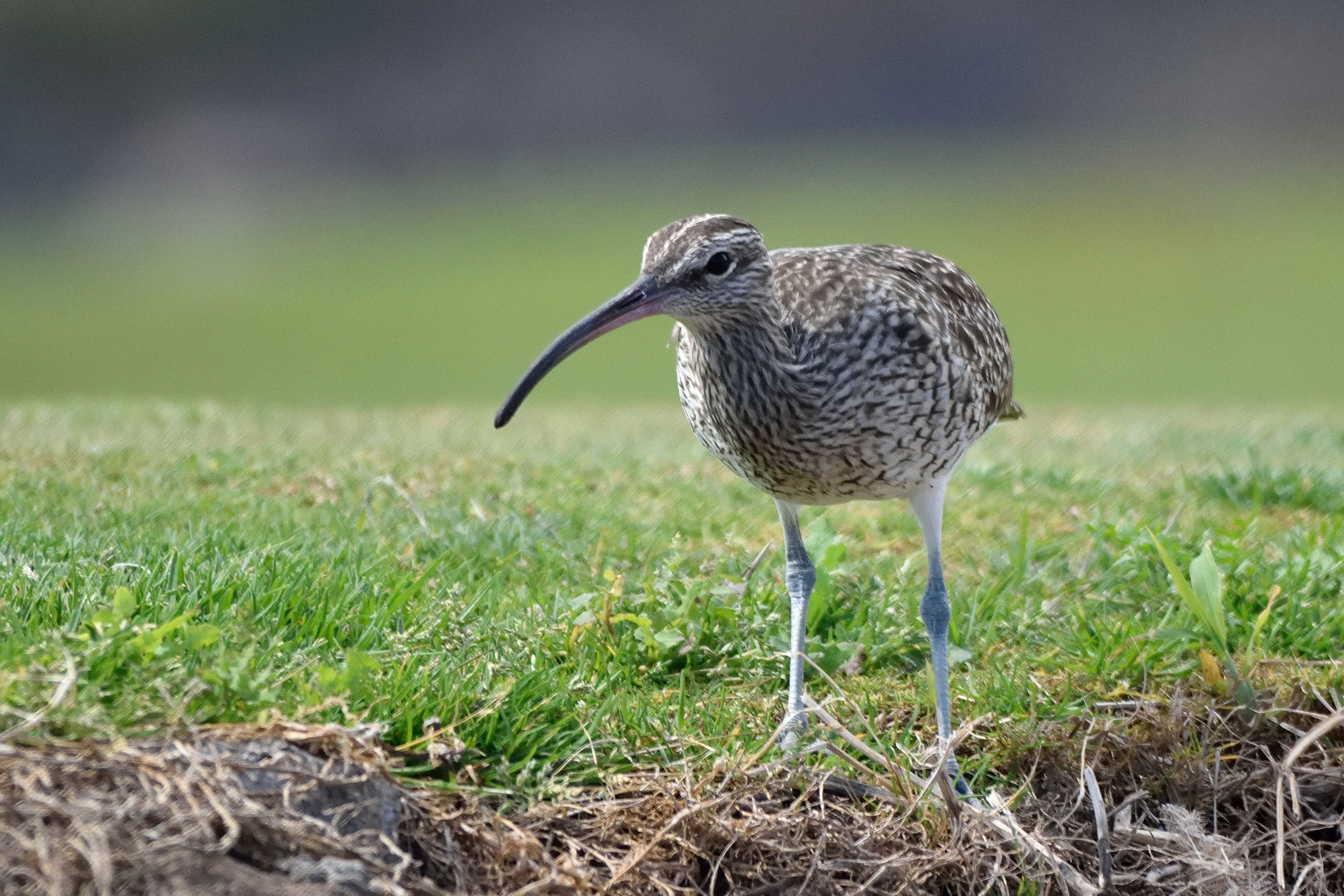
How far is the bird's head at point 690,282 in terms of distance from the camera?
461 centimetres

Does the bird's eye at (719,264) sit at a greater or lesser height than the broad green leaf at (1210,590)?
greater

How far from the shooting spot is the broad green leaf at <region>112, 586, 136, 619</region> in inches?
156

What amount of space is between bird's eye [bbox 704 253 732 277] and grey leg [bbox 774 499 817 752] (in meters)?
0.89

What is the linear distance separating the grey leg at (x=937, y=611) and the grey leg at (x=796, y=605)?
1.24ft

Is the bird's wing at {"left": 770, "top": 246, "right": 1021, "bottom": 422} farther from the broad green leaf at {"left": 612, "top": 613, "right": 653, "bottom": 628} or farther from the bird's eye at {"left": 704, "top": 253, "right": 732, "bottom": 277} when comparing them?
the broad green leaf at {"left": 612, "top": 613, "right": 653, "bottom": 628}

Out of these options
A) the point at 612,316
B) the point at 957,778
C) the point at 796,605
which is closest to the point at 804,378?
the point at 612,316

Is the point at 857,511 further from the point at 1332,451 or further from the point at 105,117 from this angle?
the point at 105,117

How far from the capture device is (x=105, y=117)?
29.8 meters

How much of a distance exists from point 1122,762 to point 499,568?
2.22 meters

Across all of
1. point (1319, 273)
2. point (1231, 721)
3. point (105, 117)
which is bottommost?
point (1231, 721)

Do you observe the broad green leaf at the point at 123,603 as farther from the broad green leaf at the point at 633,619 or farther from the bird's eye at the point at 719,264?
the bird's eye at the point at 719,264

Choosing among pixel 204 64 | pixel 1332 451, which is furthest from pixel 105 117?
pixel 1332 451

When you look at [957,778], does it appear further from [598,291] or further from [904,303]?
[598,291]

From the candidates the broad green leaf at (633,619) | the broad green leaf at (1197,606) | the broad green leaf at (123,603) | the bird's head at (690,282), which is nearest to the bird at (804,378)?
the bird's head at (690,282)
